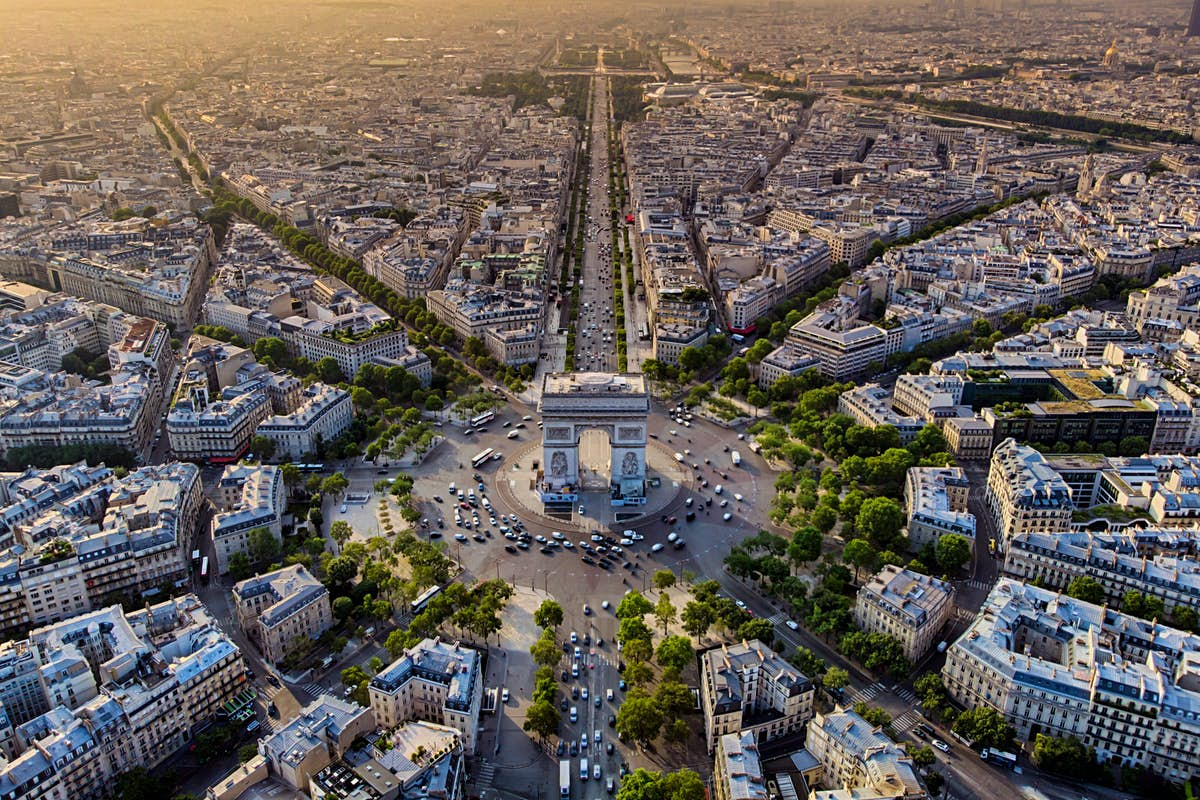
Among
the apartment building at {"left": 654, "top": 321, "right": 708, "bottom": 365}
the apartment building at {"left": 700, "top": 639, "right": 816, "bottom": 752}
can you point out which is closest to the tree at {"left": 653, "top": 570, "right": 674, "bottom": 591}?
the apartment building at {"left": 700, "top": 639, "right": 816, "bottom": 752}

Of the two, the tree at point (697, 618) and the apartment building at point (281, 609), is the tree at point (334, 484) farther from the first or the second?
the tree at point (697, 618)

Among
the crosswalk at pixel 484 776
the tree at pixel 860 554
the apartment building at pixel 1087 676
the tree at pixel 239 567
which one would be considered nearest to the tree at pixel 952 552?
the tree at pixel 860 554

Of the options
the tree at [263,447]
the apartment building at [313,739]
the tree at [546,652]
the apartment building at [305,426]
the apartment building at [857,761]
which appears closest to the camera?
the apartment building at [857,761]

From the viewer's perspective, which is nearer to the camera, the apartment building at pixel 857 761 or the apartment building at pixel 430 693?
the apartment building at pixel 857 761

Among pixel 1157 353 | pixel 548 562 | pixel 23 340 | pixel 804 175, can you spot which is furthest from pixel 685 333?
pixel 804 175

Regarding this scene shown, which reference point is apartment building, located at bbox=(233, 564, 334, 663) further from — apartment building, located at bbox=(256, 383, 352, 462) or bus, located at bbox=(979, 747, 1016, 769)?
bus, located at bbox=(979, 747, 1016, 769)

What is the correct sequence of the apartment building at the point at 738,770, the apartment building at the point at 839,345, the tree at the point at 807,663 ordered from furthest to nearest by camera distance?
the apartment building at the point at 839,345 → the tree at the point at 807,663 → the apartment building at the point at 738,770
